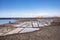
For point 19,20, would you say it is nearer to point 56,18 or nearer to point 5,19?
point 5,19

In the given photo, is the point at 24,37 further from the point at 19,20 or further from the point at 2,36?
the point at 19,20

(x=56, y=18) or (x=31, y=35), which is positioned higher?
(x=56, y=18)

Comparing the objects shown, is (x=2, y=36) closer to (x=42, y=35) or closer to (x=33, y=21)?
(x=42, y=35)

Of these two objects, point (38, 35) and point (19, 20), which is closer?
point (38, 35)

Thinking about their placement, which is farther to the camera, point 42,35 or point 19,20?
point 19,20

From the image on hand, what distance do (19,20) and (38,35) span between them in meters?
0.51

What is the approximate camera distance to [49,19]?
3.76 ft

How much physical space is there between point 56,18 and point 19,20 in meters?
0.55

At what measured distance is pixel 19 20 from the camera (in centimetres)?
112

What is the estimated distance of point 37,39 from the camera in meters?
0.64

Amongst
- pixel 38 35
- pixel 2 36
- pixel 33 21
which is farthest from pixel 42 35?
pixel 33 21

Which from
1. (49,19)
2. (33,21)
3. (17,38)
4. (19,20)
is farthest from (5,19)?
(49,19)

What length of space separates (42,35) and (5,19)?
62cm

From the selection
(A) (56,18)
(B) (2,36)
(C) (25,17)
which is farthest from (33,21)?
(B) (2,36)
